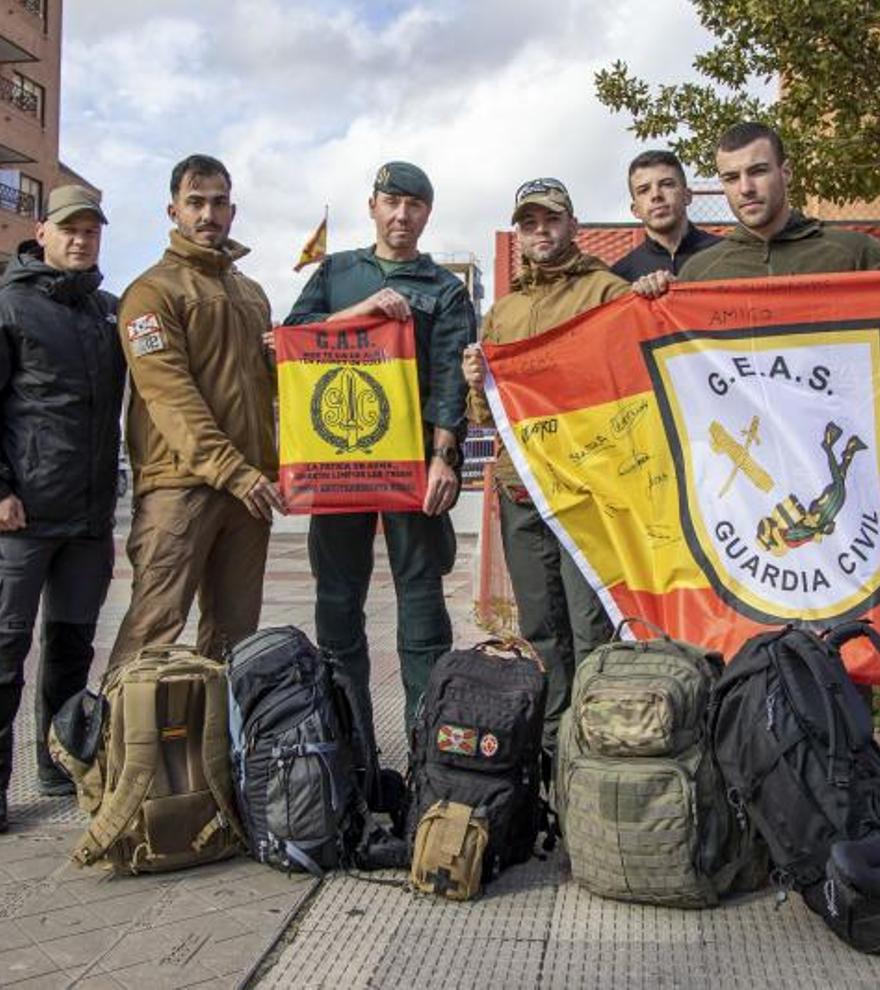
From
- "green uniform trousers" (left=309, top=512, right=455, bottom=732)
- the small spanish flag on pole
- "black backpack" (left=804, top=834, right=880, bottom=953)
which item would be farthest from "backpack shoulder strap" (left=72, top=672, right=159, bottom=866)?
the small spanish flag on pole

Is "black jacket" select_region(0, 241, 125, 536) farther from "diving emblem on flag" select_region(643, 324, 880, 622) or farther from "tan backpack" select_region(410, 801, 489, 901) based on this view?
"diving emblem on flag" select_region(643, 324, 880, 622)

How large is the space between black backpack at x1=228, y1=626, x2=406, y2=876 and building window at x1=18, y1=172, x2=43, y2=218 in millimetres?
41058

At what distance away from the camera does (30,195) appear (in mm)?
41312

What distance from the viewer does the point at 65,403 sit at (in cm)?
418

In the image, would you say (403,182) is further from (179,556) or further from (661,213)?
(179,556)

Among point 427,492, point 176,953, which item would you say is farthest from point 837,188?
point 176,953

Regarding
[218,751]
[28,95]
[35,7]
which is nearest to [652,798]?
[218,751]

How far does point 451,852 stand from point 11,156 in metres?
41.7

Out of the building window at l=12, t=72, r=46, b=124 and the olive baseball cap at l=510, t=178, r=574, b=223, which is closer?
the olive baseball cap at l=510, t=178, r=574, b=223

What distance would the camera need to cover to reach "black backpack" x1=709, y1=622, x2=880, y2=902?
3061mm

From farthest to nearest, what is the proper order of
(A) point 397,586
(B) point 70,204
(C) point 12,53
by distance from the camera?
(C) point 12,53 < (A) point 397,586 < (B) point 70,204

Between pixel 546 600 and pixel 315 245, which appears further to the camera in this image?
pixel 315 245

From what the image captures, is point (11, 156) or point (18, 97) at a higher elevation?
point (18, 97)

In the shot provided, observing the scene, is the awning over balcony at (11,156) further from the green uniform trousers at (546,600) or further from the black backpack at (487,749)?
the black backpack at (487,749)
